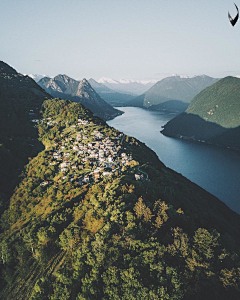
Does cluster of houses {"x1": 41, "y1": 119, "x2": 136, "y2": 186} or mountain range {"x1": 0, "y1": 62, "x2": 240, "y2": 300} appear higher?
cluster of houses {"x1": 41, "y1": 119, "x2": 136, "y2": 186}

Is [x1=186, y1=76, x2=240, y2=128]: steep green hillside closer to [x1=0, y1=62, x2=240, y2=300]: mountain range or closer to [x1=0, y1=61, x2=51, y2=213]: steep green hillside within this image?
[x1=0, y1=62, x2=240, y2=300]: mountain range

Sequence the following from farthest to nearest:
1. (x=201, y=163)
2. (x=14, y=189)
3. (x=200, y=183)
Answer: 1. (x=201, y=163)
2. (x=200, y=183)
3. (x=14, y=189)

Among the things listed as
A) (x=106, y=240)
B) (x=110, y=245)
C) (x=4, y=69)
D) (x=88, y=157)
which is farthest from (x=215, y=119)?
(x=110, y=245)

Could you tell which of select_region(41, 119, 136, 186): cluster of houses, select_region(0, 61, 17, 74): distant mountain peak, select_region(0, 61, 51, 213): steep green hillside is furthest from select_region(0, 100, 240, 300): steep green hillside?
select_region(0, 61, 17, 74): distant mountain peak

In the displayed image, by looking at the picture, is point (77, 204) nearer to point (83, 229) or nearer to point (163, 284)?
point (83, 229)

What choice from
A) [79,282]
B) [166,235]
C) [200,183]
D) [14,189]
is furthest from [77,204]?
[200,183]

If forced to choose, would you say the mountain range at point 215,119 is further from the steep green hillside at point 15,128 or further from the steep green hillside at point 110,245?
the steep green hillside at point 110,245

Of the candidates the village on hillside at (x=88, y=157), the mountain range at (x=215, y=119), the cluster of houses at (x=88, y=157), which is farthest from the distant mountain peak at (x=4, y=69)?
the mountain range at (x=215, y=119)
